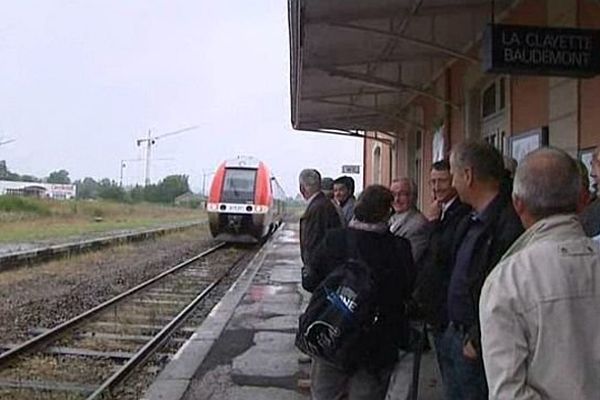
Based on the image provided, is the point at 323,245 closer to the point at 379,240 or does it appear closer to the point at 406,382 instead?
the point at 379,240

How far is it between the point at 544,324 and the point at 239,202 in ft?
70.9

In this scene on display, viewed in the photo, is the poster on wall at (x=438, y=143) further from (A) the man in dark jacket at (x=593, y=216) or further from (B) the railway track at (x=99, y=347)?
(A) the man in dark jacket at (x=593, y=216)

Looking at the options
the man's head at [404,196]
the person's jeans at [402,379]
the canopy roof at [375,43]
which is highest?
the canopy roof at [375,43]

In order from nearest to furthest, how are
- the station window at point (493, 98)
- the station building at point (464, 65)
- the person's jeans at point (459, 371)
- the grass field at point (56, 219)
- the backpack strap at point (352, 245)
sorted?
1. the person's jeans at point (459, 371)
2. the backpack strap at point (352, 245)
3. the station building at point (464, 65)
4. the station window at point (493, 98)
5. the grass field at point (56, 219)

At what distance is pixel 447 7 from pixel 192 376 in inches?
161

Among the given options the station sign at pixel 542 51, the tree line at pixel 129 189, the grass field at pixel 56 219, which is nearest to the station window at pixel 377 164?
the grass field at pixel 56 219

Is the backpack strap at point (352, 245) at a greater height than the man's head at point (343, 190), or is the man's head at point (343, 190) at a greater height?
the man's head at point (343, 190)

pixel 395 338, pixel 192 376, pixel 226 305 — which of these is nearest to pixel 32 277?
pixel 226 305

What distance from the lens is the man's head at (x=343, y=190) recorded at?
302 inches

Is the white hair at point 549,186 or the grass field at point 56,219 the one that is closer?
the white hair at point 549,186

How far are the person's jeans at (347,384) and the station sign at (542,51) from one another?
271 centimetres

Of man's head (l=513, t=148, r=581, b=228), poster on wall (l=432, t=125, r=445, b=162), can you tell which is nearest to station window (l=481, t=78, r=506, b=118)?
poster on wall (l=432, t=125, r=445, b=162)

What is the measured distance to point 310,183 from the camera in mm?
6070

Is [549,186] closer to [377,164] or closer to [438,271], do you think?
[438,271]
